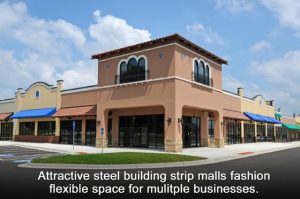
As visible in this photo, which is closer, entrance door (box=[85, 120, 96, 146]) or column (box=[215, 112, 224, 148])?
column (box=[215, 112, 224, 148])

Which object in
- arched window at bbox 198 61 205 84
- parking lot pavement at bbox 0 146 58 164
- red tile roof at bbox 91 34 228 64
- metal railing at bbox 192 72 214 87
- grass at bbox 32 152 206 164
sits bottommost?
parking lot pavement at bbox 0 146 58 164

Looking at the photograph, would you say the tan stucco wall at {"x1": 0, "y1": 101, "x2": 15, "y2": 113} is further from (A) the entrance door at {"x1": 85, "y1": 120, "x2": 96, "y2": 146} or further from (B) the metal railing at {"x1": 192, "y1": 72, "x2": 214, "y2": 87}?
(B) the metal railing at {"x1": 192, "y1": 72, "x2": 214, "y2": 87}

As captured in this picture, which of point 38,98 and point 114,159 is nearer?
point 114,159

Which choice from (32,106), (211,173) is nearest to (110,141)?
(32,106)

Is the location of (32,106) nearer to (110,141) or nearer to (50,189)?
(110,141)

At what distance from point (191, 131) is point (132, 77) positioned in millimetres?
8093

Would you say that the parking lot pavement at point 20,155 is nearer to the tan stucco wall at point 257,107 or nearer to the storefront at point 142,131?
the storefront at point 142,131

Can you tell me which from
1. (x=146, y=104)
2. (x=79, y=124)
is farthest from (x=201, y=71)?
(x=79, y=124)

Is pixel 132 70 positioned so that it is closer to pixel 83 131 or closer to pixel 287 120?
pixel 83 131

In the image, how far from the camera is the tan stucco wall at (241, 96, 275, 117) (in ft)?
146

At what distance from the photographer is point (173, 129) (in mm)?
24047

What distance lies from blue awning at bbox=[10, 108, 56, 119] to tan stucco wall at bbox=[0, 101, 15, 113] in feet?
9.21

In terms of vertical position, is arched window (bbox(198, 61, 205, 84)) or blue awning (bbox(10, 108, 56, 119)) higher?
arched window (bbox(198, 61, 205, 84))

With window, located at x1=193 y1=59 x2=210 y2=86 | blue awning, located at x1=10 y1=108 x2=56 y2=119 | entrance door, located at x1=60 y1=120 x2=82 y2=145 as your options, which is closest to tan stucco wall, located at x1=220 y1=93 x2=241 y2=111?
window, located at x1=193 y1=59 x2=210 y2=86
